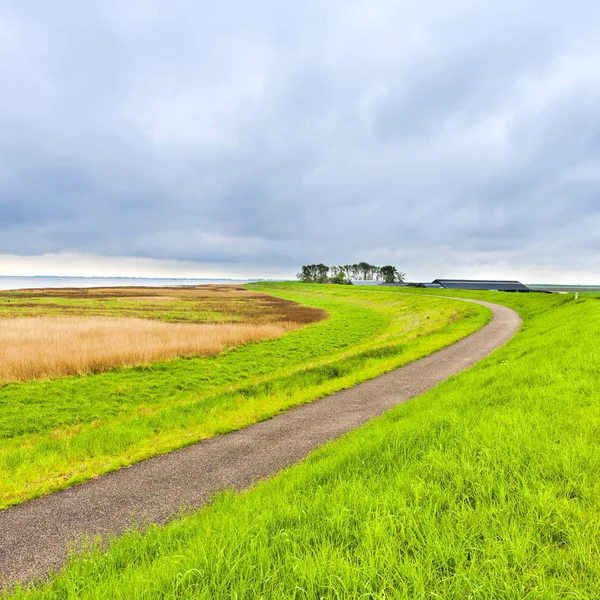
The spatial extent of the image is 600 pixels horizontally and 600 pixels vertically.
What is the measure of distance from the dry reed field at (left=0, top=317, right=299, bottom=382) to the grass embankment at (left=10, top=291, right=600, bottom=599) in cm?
1795

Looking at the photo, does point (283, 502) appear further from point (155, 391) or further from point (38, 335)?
point (38, 335)

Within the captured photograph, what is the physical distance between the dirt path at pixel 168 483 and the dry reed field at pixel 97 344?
13.4 m

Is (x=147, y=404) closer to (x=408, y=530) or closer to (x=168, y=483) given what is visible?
(x=168, y=483)

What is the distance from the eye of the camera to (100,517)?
20.5 ft

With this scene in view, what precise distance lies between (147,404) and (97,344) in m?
11.8

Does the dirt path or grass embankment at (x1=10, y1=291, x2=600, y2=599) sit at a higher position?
grass embankment at (x1=10, y1=291, x2=600, y2=599)

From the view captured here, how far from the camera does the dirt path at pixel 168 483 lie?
5.60m

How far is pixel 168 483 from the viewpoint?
7.34 meters

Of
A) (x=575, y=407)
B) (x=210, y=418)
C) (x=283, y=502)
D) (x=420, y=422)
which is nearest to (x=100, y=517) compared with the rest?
(x=283, y=502)

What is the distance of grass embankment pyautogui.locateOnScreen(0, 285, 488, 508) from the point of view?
8.53 meters

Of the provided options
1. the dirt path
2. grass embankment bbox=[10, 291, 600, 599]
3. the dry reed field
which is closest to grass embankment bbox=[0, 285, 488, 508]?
the dirt path

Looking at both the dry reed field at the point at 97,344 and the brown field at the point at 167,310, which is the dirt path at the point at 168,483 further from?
the brown field at the point at 167,310

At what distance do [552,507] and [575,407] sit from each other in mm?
3827

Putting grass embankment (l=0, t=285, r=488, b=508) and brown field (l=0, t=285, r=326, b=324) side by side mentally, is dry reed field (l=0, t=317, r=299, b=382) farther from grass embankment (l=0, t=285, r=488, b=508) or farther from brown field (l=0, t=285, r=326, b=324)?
brown field (l=0, t=285, r=326, b=324)
